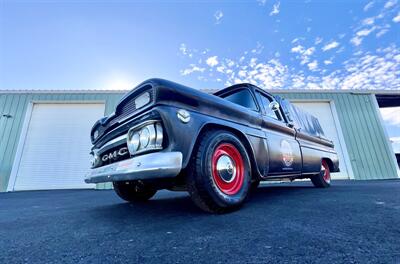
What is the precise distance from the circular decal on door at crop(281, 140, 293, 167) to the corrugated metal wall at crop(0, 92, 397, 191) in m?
8.40

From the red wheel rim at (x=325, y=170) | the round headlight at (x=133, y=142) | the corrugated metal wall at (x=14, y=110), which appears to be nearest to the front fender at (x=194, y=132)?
the round headlight at (x=133, y=142)

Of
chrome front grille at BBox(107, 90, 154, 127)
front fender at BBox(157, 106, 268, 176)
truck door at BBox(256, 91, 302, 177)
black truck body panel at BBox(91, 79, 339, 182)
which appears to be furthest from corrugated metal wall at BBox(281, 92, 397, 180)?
chrome front grille at BBox(107, 90, 154, 127)

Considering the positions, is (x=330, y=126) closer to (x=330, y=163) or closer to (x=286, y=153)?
(x=330, y=163)

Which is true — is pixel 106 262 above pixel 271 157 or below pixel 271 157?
below

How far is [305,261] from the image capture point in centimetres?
77

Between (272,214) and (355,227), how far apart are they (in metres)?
0.56

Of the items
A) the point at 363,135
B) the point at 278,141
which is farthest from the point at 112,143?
the point at 363,135

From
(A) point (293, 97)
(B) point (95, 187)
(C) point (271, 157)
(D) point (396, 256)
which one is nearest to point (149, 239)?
A: (D) point (396, 256)

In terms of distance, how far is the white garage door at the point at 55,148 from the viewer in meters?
7.93

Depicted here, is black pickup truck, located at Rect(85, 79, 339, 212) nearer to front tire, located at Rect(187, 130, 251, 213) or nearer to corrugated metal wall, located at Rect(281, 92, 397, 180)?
front tire, located at Rect(187, 130, 251, 213)

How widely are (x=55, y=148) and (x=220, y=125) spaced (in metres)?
9.11

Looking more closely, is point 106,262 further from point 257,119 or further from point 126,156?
point 257,119

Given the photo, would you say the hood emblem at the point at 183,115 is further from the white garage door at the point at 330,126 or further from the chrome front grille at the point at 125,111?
the white garage door at the point at 330,126

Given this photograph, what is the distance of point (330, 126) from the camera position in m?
9.61
